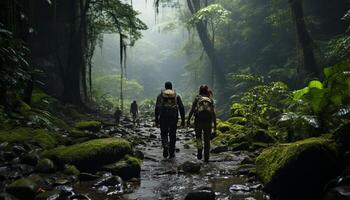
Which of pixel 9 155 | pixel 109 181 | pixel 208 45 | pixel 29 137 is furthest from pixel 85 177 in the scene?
pixel 208 45

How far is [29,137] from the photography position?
7.82 metres

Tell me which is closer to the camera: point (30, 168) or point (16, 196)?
point (16, 196)

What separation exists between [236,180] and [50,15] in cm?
1918

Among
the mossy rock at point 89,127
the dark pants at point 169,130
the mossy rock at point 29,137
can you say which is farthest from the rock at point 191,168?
the mossy rock at point 89,127

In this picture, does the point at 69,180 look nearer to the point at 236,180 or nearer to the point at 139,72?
the point at 236,180

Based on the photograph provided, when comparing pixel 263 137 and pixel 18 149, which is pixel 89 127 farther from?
pixel 263 137

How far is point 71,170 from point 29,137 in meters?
2.18

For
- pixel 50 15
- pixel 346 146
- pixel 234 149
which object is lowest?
pixel 234 149

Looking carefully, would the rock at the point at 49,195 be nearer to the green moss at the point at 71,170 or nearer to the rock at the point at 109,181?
the rock at the point at 109,181

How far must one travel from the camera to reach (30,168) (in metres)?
6.10

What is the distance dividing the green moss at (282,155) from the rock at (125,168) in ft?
7.07

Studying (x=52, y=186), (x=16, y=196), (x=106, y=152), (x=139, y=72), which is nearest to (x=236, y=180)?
(x=106, y=152)

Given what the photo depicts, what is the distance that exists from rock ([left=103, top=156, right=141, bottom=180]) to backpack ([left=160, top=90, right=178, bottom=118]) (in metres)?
1.86

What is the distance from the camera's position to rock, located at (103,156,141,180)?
634 centimetres
